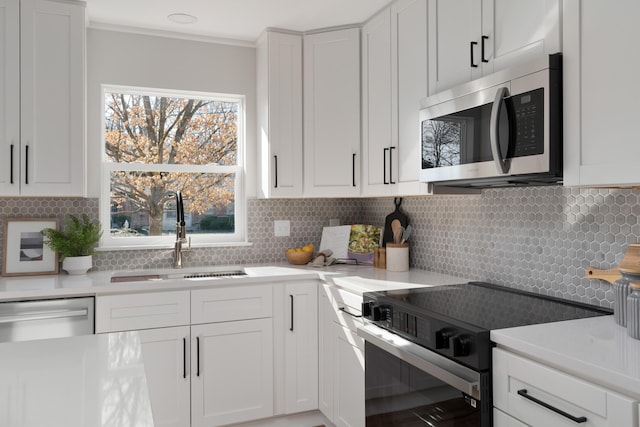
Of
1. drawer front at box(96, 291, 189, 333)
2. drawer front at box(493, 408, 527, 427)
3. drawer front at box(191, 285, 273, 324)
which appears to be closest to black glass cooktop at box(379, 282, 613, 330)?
drawer front at box(493, 408, 527, 427)

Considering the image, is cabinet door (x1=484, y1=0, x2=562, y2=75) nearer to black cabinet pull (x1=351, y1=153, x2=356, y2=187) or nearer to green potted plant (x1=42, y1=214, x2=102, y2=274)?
black cabinet pull (x1=351, y1=153, x2=356, y2=187)

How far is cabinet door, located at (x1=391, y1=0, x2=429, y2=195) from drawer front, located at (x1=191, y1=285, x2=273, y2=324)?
38.8 inches

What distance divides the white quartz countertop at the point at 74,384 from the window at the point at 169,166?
1887 millimetres

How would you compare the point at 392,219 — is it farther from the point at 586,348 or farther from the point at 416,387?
the point at 586,348

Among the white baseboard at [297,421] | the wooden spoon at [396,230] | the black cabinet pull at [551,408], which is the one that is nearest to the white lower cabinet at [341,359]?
the white baseboard at [297,421]

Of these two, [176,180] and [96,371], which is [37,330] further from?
[96,371]

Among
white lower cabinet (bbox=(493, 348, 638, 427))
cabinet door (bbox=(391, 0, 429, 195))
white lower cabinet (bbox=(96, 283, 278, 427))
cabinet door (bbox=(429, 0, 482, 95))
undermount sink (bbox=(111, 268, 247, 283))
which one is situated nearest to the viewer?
white lower cabinet (bbox=(493, 348, 638, 427))

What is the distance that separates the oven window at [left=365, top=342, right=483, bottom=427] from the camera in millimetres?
1594

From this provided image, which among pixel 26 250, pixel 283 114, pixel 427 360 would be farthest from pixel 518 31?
pixel 26 250

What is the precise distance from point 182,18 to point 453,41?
5.55ft

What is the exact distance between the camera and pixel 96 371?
112 cm

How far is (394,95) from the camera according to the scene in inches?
105

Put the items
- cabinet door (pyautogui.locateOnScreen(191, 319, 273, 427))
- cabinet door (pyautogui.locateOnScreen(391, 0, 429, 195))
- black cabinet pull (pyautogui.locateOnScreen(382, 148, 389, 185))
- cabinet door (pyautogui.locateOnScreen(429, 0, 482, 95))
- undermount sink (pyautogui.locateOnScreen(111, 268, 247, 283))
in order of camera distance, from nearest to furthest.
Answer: cabinet door (pyautogui.locateOnScreen(429, 0, 482, 95)) < cabinet door (pyautogui.locateOnScreen(391, 0, 429, 195)) < cabinet door (pyautogui.locateOnScreen(191, 319, 273, 427)) < black cabinet pull (pyautogui.locateOnScreen(382, 148, 389, 185)) < undermount sink (pyautogui.locateOnScreen(111, 268, 247, 283))

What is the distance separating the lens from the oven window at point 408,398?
62.7 inches
